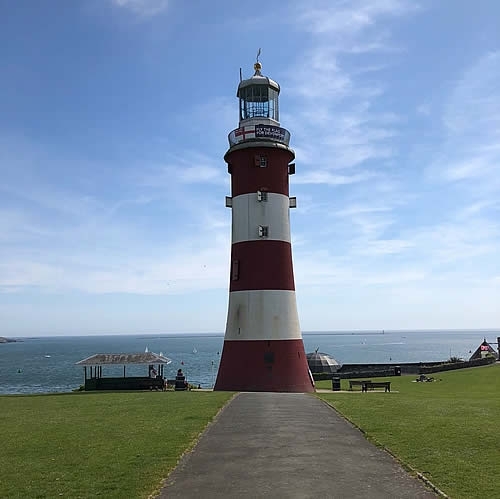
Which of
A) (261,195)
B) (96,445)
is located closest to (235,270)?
(261,195)

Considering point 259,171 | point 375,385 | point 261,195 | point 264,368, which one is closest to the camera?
point 264,368

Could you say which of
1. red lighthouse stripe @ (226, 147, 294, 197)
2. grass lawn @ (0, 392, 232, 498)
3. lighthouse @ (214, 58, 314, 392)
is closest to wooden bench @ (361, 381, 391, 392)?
lighthouse @ (214, 58, 314, 392)

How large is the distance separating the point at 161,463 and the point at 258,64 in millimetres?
21175

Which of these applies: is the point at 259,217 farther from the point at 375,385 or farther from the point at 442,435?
the point at 442,435

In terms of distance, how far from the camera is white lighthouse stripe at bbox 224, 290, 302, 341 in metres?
23.8

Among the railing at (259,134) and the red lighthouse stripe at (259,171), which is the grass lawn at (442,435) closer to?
the red lighthouse stripe at (259,171)

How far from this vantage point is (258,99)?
26219 mm

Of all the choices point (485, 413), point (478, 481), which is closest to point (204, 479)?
point (478, 481)

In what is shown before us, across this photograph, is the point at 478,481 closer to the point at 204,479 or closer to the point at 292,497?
the point at 292,497

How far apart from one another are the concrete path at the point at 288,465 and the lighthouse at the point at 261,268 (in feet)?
32.5

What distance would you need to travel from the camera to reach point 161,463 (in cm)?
928

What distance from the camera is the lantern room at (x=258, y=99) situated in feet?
84.8

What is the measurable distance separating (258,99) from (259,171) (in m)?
3.76

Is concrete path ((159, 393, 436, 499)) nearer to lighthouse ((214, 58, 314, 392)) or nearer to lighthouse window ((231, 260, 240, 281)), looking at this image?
lighthouse ((214, 58, 314, 392))
